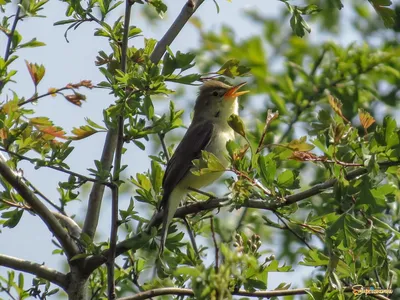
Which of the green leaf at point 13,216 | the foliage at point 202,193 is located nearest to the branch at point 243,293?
the foliage at point 202,193

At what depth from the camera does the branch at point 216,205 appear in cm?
273

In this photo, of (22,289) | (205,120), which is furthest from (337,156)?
(205,120)

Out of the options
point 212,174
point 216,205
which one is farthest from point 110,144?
point 212,174

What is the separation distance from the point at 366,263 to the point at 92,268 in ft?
3.88

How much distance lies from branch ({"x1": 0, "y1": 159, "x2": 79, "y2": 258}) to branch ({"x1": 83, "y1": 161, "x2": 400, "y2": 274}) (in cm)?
11

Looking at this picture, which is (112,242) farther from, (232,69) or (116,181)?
(232,69)

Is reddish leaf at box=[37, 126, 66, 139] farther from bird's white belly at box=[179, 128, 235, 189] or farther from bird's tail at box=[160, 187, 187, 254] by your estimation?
bird's white belly at box=[179, 128, 235, 189]

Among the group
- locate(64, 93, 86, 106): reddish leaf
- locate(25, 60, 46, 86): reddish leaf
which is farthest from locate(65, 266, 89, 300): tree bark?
locate(25, 60, 46, 86): reddish leaf

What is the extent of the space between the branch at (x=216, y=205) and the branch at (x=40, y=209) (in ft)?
0.35

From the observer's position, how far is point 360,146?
2.74 metres

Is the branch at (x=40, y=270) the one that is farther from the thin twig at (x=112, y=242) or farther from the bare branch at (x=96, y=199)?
the thin twig at (x=112, y=242)

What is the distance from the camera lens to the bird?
12.9 feet

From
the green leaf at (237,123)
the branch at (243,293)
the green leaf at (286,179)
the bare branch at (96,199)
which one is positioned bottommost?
the branch at (243,293)

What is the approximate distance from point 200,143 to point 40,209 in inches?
74.8
